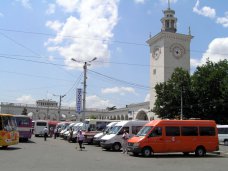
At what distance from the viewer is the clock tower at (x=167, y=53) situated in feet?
305

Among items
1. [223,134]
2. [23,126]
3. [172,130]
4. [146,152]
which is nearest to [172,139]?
[172,130]

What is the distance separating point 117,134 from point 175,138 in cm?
626

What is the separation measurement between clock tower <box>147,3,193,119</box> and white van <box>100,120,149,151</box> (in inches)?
2341

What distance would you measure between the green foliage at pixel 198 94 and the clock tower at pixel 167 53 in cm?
2094

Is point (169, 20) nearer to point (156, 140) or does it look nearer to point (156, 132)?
point (156, 132)

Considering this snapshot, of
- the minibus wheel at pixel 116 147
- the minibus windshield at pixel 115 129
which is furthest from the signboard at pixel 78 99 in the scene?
the minibus wheel at pixel 116 147

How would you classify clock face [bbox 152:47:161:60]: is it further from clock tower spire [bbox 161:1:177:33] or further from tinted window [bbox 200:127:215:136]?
tinted window [bbox 200:127:215:136]

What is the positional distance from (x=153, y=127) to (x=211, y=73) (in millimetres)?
42502

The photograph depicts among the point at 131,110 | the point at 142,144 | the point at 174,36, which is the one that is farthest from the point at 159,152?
the point at 131,110

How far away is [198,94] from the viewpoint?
66188mm

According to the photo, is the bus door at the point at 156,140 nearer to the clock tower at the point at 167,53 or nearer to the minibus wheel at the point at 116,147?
the minibus wheel at the point at 116,147

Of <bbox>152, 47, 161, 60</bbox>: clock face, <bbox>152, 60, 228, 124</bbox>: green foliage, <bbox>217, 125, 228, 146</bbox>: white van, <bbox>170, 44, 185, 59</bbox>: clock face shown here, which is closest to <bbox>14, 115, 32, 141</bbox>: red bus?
<bbox>217, 125, 228, 146</bbox>: white van

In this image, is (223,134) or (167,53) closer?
(223,134)

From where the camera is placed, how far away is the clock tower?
3659 inches
